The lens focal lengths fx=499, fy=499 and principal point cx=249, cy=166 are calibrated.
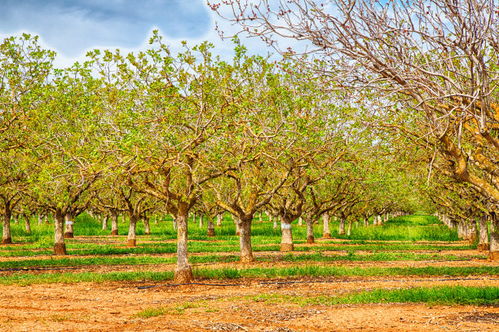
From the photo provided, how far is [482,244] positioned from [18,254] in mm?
32420

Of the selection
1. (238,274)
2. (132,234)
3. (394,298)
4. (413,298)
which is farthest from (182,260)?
(132,234)

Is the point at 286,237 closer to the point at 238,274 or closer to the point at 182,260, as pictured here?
the point at 238,274

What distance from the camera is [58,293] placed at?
17578 mm

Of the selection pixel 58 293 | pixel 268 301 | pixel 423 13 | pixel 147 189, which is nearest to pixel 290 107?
pixel 147 189

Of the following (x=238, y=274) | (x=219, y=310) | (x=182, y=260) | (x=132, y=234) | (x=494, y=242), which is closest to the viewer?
(x=219, y=310)

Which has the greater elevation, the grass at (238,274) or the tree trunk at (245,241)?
the tree trunk at (245,241)

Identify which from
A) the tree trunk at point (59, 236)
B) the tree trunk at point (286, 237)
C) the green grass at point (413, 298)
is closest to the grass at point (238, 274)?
the green grass at point (413, 298)

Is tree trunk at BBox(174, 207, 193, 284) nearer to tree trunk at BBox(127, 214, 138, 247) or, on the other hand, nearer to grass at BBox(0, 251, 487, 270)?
grass at BBox(0, 251, 487, 270)

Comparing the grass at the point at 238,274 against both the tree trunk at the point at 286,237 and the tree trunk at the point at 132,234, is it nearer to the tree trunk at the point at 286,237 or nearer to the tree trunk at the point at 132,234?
the tree trunk at the point at 286,237

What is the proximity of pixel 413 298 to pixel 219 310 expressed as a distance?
19.2 feet

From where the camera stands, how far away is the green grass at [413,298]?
1463cm

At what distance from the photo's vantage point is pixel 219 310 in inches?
549

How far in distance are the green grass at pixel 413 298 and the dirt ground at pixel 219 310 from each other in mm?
422

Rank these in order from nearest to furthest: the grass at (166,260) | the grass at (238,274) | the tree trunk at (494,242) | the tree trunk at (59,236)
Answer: the grass at (238,274) → the grass at (166,260) → the tree trunk at (494,242) → the tree trunk at (59,236)
